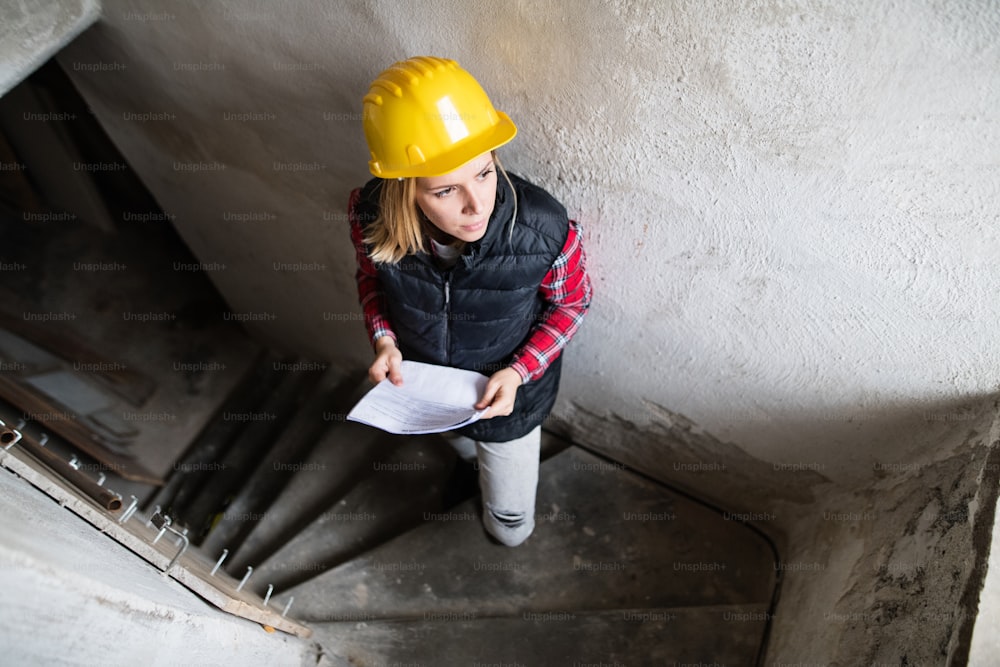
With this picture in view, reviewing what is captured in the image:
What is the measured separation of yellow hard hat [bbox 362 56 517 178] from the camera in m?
1.46

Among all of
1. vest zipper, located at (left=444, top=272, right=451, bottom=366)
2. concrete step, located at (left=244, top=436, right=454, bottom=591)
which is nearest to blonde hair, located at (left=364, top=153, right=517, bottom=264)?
vest zipper, located at (left=444, top=272, right=451, bottom=366)

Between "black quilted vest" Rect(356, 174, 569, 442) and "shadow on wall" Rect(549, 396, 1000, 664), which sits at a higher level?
"black quilted vest" Rect(356, 174, 569, 442)

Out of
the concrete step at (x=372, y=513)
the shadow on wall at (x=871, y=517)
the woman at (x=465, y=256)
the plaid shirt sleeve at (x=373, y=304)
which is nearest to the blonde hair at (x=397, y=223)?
the woman at (x=465, y=256)

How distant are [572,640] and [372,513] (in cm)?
112

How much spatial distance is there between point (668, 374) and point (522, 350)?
621 mm

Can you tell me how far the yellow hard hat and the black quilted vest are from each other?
7.7 inches

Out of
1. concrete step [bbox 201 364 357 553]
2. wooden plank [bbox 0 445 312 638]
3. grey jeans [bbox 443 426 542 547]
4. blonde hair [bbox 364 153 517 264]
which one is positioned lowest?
concrete step [bbox 201 364 357 553]

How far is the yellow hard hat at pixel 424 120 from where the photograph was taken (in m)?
1.46

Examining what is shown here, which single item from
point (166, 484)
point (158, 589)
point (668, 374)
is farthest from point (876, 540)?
point (166, 484)

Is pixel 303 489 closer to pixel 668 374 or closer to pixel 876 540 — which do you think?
pixel 668 374

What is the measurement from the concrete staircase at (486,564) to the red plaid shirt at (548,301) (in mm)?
1082

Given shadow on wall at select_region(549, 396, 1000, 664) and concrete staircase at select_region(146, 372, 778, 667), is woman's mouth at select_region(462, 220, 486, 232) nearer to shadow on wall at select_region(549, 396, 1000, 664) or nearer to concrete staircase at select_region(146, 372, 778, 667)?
shadow on wall at select_region(549, 396, 1000, 664)

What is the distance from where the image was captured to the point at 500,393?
1901 millimetres

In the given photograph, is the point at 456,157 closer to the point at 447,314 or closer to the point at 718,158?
the point at 447,314
